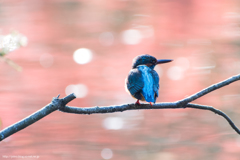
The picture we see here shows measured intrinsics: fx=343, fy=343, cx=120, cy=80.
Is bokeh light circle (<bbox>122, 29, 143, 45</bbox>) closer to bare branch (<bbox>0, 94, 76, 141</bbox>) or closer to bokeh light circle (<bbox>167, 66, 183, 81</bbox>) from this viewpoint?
bokeh light circle (<bbox>167, 66, 183, 81</bbox>)

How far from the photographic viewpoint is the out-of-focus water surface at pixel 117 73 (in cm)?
441

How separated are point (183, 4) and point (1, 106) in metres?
6.32

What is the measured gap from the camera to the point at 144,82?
212 cm

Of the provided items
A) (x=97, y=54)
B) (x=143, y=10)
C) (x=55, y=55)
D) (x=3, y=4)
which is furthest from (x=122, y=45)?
(x=3, y=4)

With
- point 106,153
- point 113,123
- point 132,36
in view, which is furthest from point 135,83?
point 132,36

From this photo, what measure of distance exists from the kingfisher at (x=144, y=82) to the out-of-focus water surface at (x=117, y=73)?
2076 mm

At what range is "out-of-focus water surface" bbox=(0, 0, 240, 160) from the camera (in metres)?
4.41

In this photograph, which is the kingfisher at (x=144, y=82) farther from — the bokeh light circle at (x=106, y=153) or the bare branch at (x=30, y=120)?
the bokeh light circle at (x=106, y=153)

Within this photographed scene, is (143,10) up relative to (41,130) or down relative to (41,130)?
up

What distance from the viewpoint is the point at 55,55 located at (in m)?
7.17

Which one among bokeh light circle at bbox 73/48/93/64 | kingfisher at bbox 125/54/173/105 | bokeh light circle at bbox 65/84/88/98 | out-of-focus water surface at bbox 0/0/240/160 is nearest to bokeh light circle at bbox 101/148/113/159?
out-of-focus water surface at bbox 0/0/240/160

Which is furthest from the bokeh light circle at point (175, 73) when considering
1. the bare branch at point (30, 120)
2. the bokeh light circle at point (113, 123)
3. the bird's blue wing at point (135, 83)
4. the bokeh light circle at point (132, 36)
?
the bare branch at point (30, 120)

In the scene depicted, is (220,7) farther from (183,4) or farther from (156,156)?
(156,156)

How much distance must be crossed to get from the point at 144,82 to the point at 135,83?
0.18 feet
